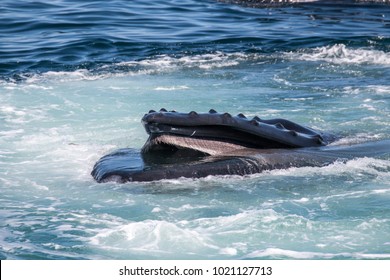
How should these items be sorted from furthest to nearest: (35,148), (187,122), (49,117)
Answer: (49,117), (35,148), (187,122)

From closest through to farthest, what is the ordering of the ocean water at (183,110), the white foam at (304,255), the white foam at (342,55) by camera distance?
the white foam at (304,255)
the ocean water at (183,110)
the white foam at (342,55)

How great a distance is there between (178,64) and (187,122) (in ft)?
30.0

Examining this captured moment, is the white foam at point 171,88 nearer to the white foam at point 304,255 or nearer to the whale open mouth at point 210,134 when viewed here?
the whale open mouth at point 210,134

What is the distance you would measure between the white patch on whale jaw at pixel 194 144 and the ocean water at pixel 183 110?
12.8 inches

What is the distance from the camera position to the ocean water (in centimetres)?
780

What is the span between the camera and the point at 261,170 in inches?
354

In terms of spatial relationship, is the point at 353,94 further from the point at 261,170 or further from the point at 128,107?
the point at 261,170

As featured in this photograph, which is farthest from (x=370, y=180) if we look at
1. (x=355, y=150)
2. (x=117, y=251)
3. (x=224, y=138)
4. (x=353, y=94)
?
(x=353, y=94)

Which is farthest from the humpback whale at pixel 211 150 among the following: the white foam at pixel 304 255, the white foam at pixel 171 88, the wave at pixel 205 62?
the wave at pixel 205 62

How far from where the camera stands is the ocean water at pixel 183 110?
25.6 ft

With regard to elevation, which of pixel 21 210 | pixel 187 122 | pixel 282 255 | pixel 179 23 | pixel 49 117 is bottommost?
pixel 282 255

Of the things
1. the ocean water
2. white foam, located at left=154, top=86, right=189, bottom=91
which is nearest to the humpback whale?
the ocean water

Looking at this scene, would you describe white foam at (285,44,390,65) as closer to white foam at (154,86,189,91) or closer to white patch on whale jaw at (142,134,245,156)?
white foam at (154,86,189,91)

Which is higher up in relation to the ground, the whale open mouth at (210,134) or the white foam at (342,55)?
the white foam at (342,55)
